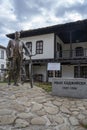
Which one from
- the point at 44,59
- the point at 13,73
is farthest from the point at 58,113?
the point at 44,59

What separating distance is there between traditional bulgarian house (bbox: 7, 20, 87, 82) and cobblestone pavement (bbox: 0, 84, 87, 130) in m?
13.9

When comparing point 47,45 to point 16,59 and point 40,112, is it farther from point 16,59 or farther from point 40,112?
point 40,112

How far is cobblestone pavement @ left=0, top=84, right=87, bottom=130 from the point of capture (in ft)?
18.9

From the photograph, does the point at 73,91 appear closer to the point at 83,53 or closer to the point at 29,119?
the point at 29,119

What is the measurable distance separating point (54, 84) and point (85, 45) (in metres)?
17.3

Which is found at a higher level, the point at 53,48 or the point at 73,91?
the point at 53,48

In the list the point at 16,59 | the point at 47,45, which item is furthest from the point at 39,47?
the point at 16,59

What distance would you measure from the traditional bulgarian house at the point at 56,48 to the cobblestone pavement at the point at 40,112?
1388cm

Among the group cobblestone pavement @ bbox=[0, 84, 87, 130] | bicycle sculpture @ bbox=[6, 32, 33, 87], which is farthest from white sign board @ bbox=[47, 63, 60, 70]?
cobblestone pavement @ bbox=[0, 84, 87, 130]

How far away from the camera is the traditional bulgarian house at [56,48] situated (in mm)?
22125

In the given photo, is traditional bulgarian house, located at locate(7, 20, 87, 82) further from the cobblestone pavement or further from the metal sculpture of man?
the cobblestone pavement

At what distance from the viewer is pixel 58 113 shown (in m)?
6.52

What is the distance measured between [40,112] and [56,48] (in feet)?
56.7

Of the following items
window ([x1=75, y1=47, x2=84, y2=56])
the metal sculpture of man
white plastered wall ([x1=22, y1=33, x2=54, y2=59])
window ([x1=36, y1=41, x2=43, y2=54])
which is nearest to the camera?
the metal sculpture of man
